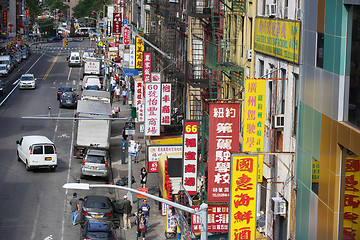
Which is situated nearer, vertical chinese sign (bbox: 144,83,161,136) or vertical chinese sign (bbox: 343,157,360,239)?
vertical chinese sign (bbox: 343,157,360,239)

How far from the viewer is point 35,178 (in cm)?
4462

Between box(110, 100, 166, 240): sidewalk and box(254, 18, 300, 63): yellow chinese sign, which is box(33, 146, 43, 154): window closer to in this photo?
box(110, 100, 166, 240): sidewalk

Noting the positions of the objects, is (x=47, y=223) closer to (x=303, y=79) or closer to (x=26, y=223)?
(x=26, y=223)

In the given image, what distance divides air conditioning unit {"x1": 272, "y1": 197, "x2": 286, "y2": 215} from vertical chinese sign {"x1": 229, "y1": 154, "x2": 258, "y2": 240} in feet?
12.3

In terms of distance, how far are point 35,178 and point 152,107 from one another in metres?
9.39

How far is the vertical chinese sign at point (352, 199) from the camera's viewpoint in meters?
19.9

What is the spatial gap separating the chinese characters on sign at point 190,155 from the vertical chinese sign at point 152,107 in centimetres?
1188

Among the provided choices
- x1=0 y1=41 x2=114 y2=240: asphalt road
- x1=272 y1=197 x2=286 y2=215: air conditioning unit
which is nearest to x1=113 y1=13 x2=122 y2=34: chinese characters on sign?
x1=0 y1=41 x2=114 y2=240: asphalt road

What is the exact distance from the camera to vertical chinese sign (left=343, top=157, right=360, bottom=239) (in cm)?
1988

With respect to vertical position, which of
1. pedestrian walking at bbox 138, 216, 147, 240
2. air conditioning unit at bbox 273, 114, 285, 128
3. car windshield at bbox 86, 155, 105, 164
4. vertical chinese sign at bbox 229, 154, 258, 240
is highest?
air conditioning unit at bbox 273, 114, 285, 128

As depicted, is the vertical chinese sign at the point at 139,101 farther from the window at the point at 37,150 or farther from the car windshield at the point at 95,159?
the window at the point at 37,150

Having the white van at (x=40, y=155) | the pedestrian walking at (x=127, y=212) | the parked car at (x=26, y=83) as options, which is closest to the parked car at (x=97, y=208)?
the pedestrian walking at (x=127, y=212)

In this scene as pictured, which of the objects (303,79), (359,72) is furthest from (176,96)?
(359,72)

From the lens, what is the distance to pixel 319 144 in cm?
2219
